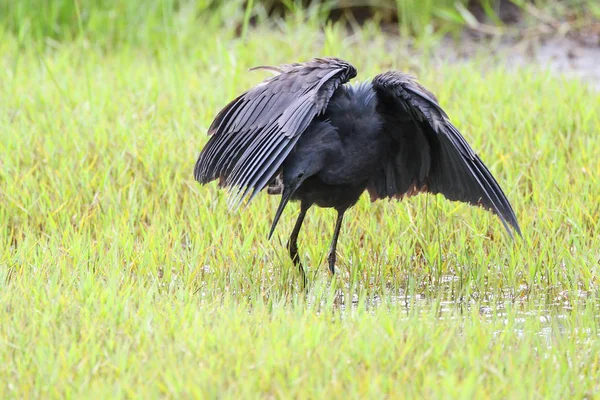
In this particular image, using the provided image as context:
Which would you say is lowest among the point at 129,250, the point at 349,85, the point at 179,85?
the point at 129,250

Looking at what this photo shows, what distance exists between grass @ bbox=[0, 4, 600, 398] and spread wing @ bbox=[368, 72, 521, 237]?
12.9 inches

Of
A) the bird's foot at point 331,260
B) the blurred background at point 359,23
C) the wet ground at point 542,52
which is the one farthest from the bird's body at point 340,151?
the wet ground at point 542,52

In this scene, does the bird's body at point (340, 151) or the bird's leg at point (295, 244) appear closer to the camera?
the bird's body at point (340, 151)

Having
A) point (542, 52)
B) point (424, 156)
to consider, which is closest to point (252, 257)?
point (424, 156)

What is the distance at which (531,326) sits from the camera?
11.4 ft

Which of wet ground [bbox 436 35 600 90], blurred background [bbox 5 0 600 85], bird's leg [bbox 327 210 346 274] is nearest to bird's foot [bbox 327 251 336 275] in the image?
bird's leg [bbox 327 210 346 274]

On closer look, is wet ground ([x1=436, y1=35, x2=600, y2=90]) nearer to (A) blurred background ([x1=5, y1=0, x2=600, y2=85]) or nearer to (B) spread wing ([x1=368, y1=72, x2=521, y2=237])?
(A) blurred background ([x1=5, y1=0, x2=600, y2=85])

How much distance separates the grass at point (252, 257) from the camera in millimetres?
3041

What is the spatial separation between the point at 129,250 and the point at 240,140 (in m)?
0.77

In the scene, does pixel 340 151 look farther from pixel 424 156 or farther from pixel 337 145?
pixel 424 156

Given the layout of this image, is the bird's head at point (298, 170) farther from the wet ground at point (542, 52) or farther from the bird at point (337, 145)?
the wet ground at point (542, 52)

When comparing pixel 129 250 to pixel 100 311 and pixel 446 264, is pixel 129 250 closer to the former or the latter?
pixel 100 311

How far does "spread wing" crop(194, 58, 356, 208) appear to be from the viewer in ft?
12.0

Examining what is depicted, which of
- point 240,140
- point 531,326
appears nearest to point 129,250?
point 240,140
